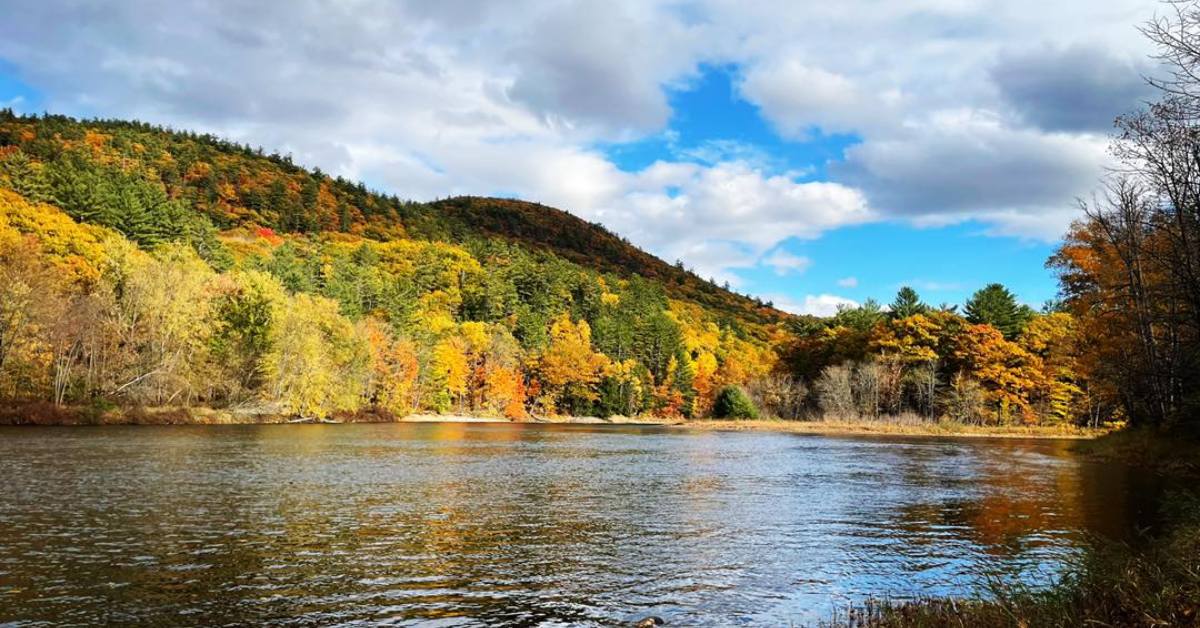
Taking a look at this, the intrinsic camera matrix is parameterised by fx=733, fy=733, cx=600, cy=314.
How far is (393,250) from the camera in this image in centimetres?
17200

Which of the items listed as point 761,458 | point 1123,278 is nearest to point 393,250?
point 761,458

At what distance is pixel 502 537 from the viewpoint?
1847cm

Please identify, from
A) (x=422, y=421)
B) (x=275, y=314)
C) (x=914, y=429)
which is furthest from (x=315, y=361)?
(x=914, y=429)

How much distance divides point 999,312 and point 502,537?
4103 inches

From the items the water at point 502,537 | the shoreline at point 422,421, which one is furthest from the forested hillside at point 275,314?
the water at point 502,537

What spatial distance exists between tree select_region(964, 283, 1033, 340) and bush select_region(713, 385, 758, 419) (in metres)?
33.8

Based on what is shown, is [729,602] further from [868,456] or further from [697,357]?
[697,357]

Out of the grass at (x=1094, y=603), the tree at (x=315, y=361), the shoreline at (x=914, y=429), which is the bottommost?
the shoreline at (x=914, y=429)

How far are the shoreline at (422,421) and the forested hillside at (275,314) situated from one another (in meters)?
2.39

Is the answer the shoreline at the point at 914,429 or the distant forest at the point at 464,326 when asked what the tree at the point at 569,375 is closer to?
the distant forest at the point at 464,326

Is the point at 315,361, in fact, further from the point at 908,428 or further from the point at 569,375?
the point at 908,428

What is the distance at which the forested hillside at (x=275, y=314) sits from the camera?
67.6 meters

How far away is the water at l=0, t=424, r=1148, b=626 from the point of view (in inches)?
484

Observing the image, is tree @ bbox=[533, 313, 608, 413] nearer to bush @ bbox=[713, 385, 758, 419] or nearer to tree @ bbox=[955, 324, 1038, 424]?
bush @ bbox=[713, 385, 758, 419]
